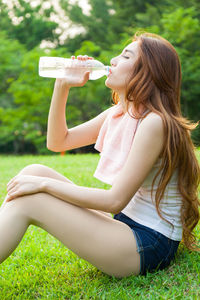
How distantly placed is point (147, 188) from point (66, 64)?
0.94 meters

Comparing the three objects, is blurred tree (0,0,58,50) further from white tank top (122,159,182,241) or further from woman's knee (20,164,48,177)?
white tank top (122,159,182,241)

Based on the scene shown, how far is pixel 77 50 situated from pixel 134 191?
17.9m

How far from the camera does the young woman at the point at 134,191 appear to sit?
183 centimetres

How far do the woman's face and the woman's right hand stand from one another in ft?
0.95

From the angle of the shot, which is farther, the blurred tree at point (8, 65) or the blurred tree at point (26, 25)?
the blurred tree at point (26, 25)

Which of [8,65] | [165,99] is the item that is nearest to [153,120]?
[165,99]

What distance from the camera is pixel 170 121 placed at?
6.10 ft

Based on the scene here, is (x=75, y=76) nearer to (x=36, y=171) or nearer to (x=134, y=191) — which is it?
(x=36, y=171)

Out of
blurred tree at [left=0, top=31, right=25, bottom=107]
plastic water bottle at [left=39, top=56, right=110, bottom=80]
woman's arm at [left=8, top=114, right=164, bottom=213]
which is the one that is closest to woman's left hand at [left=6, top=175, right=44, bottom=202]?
woman's arm at [left=8, top=114, right=164, bottom=213]

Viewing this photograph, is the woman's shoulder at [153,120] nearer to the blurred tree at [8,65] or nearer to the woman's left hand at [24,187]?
the woman's left hand at [24,187]

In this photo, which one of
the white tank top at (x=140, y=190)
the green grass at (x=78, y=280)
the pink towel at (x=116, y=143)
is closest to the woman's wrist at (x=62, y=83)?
the pink towel at (x=116, y=143)

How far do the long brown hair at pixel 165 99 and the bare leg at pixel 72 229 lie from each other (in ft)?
0.90

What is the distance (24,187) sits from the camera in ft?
6.12

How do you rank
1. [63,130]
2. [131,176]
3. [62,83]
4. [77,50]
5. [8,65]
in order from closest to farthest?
[131,176], [62,83], [63,130], [8,65], [77,50]
